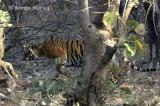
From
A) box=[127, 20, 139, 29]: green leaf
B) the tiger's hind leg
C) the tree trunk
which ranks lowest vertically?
the tiger's hind leg

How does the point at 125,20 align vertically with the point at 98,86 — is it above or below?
above

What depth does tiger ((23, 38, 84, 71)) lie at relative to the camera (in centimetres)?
917

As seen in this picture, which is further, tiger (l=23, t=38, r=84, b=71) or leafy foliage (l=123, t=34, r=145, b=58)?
tiger (l=23, t=38, r=84, b=71)

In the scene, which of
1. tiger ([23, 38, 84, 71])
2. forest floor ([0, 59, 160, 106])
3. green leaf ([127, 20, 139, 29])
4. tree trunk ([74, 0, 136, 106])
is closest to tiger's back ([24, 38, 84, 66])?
tiger ([23, 38, 84, 71])

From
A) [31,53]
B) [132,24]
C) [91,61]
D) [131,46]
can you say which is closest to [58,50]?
[31,53]

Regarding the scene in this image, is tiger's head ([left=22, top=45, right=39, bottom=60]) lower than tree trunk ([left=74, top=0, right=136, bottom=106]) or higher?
lower

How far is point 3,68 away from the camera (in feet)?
23.6

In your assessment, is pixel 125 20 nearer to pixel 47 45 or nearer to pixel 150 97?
pixel 150 97

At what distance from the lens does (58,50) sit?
30.4 feet

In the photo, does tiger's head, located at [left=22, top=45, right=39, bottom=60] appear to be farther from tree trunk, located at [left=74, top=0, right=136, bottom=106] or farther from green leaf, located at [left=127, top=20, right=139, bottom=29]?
green leaf, located at [left=127, top=20, right=139, bottom=29]

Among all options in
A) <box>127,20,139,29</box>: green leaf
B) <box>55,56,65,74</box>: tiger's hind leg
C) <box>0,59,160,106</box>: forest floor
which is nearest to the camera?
<box>127,20,139,29</box>: green leaf

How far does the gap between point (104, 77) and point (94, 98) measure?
0.24 metres

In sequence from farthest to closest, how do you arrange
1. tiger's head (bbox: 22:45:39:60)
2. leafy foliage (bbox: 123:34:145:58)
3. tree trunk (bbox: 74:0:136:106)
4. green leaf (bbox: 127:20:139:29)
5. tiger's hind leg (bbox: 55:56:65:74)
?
tiger's head (bbox: 22:45:39:60) → tiger's hind leg (bbox: 55:56:65:74) → tree trunk (bbox: 74:0:136:106) → green leaf (bbox: 127:20:139:29) → leafy foliage (bbox: 123:34:145:58)

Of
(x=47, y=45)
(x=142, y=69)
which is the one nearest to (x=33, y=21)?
(x=47, y=45)
